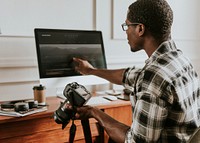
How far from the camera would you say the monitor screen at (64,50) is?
5.93 feet

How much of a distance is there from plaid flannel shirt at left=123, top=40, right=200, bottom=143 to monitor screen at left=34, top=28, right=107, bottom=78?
0.83m

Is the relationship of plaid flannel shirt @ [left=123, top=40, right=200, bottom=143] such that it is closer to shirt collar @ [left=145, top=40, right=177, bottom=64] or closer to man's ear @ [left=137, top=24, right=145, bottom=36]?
shirt collar @ [left=145, top=40, right=177, bottom=64]

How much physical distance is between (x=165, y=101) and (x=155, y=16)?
0.36 m

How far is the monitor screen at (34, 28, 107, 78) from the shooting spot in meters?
1.81

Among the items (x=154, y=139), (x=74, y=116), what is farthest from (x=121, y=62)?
(x=154, y=139)

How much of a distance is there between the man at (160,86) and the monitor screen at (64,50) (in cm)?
71

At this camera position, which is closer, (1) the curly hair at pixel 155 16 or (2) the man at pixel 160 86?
(2) the man at pixel 160 86

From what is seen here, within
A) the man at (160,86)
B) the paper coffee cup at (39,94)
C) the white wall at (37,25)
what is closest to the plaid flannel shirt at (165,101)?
the man at (160,86)

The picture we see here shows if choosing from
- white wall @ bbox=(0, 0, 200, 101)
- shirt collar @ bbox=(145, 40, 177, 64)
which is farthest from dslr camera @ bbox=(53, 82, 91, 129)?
white wall @ bbox=(0, 0, 200, 101)

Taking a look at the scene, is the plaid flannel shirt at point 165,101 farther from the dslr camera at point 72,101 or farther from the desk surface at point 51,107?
the desk surface at point 51,107

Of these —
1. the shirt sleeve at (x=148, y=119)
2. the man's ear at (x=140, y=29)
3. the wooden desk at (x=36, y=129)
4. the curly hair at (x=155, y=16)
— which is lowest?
the wooden desk at (x=36, y=129)

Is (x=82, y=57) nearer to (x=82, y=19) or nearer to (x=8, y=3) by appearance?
(x=82, y=19)

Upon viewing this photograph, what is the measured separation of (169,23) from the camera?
1.19m

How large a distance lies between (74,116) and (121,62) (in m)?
1.16
